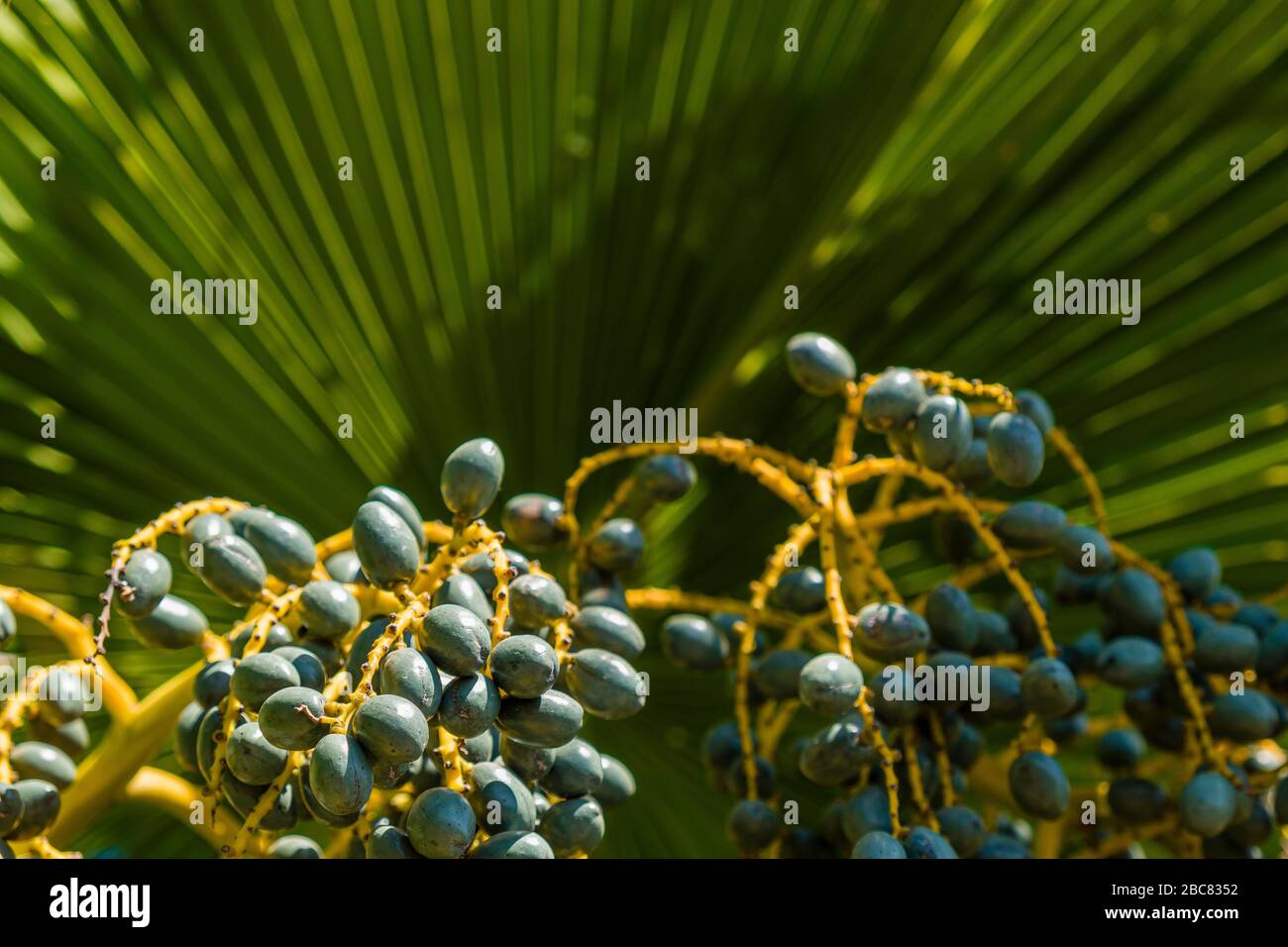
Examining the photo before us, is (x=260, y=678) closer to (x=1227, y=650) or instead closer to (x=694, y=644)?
(x=694, y=644)

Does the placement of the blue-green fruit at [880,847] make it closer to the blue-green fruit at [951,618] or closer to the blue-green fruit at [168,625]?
the blue-green fruit at [951,618]

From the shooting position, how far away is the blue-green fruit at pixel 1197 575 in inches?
58.0

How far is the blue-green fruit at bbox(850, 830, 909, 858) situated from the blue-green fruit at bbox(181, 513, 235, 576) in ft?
2.05

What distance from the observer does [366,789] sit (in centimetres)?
95

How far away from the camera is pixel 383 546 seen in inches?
42.1

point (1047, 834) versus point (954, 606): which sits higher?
point (954, 606)

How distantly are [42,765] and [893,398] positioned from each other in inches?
34.9

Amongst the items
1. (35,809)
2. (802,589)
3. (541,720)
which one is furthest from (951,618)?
(35,809)

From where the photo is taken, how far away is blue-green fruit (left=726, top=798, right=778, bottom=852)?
1.28 metres

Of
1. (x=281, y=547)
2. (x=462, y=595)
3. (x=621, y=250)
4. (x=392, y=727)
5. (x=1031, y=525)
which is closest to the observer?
Result: (x=392, y=727)

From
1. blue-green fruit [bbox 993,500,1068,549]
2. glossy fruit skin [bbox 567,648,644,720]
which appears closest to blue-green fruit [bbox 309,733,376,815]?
glossy fruit skin [bbox 567,648,644,720]
